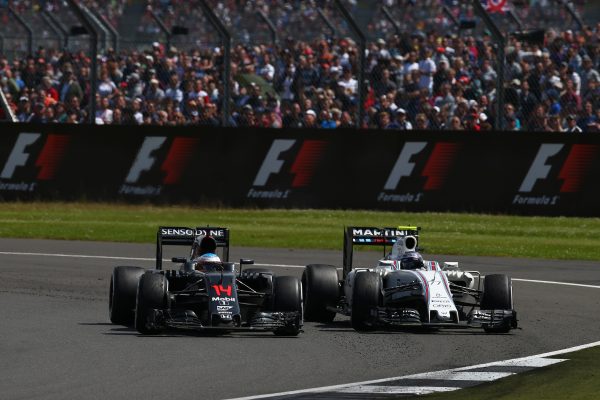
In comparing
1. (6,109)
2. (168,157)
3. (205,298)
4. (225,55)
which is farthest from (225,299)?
(6,109)

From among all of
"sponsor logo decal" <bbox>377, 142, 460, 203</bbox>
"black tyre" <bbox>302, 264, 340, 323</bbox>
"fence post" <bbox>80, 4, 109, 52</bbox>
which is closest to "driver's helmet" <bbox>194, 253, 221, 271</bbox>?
"black tyre" <bbox>302, 264, 340, 323</bbox>

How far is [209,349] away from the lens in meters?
11.2

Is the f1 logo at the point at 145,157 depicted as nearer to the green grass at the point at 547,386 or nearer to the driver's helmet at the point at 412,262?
the driver's helmet at the point at 412,262

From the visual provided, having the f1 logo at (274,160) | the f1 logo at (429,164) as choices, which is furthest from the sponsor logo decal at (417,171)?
the f1 logo at (274,160)

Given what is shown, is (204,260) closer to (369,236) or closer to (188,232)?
(188,232)

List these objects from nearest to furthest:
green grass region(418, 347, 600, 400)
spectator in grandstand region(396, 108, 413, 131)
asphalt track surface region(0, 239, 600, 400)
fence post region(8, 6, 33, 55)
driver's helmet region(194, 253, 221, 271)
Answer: green grass region(418, 347, 600, 400)
asphalt track surface region(0, 239, 600, 400)
driver's helmet region(194, 253, 221, 271)
spectator in grandstand region(396, 108, 413, 131)
fence post region(8, 6, 33, 55)

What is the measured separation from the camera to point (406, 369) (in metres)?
10.2

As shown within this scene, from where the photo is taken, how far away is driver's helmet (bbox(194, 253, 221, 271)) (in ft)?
42.0

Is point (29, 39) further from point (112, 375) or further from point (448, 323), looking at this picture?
point (112, 375)

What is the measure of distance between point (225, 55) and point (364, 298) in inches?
614

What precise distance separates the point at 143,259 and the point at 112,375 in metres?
10.3

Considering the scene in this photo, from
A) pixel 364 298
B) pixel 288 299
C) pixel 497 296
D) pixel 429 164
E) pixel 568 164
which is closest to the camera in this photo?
pixel 288 299

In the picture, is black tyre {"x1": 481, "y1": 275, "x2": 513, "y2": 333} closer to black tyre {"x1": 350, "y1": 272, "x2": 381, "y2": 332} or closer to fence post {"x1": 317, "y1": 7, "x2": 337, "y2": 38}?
black tyre {"x1": 350, "y1": 272, "x2": 381, "y2": 332}

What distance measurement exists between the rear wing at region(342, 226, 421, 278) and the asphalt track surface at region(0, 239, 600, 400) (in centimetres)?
69
